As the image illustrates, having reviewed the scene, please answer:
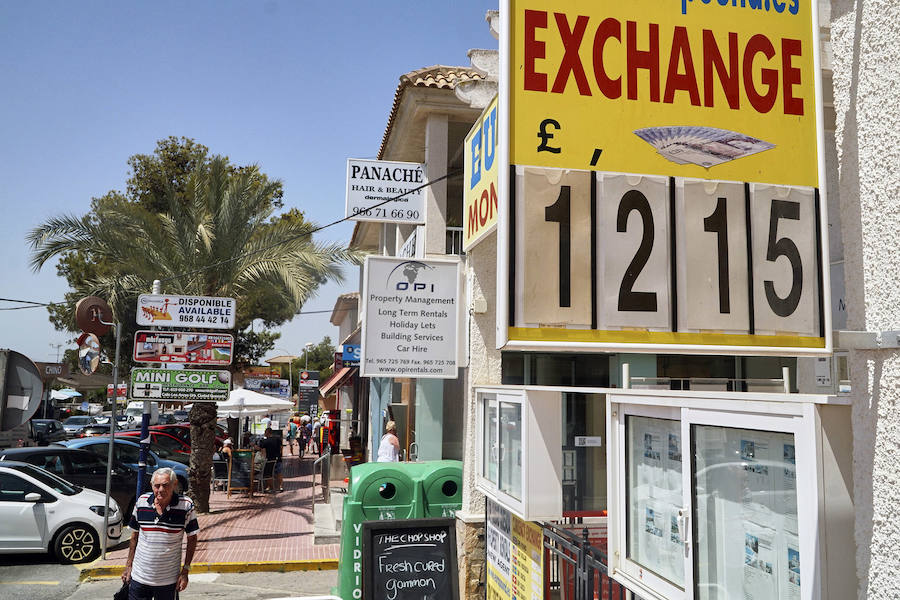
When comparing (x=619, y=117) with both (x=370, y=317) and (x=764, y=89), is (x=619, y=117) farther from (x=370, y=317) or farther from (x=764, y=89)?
(x=370, y=317)

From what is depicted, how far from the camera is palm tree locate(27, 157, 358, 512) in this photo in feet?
48.0

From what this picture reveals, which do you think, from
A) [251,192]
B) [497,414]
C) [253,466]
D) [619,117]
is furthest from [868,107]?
[253,466]

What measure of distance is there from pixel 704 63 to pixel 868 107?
0.90 m

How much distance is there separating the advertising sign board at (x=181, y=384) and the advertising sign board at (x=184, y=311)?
834mm

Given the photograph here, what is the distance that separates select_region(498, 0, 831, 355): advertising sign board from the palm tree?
461 inches

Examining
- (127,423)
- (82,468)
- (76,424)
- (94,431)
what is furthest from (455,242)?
(76,424)

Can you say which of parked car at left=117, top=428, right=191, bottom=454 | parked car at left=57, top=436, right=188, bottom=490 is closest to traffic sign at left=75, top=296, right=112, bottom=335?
parked car at left=57, top=436, right=188, bottom=490

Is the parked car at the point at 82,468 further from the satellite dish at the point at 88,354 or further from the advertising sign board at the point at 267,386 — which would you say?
the advertising sign board at the point at 267,386

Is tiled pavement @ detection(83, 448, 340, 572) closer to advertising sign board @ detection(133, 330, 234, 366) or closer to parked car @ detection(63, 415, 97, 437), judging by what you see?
advertising sign board @ detection(133, 330, 234, 366)

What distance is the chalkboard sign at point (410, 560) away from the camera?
609cm

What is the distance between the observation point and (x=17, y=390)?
15.3ft

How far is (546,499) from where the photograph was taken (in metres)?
5.18

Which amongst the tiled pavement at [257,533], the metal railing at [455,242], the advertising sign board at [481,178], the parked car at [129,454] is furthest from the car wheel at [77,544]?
the advertising sign board at [481,178]

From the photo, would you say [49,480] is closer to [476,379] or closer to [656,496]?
[476,379]
